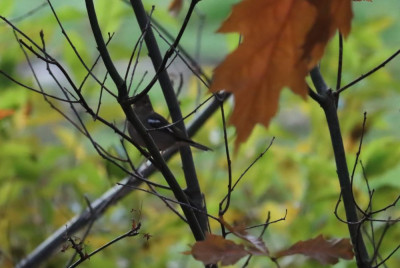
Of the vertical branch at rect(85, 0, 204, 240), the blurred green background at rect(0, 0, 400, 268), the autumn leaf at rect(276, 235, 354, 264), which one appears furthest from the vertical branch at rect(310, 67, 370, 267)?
the blurred green background at rect(0, 0, 400, 268)

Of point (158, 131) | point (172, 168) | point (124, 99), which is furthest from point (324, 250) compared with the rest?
point (172, 168)

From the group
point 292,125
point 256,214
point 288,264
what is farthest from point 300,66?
point 292,125

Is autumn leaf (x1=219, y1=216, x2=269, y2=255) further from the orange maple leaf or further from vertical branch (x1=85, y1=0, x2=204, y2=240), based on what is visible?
the orange maple leaf

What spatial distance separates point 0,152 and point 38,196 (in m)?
0.13

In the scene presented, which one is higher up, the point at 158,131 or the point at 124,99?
the point at 158,131

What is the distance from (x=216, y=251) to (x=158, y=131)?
393 mm

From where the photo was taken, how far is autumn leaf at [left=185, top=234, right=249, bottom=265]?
0.55 metres

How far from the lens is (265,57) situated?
42 cm

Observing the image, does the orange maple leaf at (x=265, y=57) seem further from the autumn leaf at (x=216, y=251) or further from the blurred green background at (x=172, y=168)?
the blurred green background at (x=172, y=168)

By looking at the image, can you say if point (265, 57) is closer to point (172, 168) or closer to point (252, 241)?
point (252, 241)

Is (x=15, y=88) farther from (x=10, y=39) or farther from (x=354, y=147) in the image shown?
(x=354, y=147)

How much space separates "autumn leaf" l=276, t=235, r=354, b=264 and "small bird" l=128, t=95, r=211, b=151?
23 cm

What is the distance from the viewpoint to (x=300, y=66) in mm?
408

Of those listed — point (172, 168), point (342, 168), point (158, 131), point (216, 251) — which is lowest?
point (216, 251)
